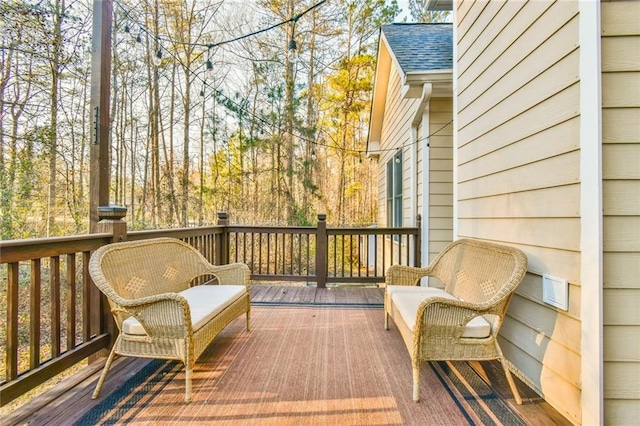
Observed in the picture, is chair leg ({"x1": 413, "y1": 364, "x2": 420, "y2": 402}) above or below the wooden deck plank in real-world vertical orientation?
above

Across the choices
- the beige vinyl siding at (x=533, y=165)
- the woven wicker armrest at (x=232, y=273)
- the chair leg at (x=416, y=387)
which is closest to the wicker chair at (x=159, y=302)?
the woven wicker armrest at (x=232, y=273)

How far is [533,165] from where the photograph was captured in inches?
72.4

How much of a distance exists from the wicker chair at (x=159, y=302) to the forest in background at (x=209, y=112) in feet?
13.9

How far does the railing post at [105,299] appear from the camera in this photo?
7.25 ft

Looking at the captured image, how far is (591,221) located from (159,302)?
2.39 meters

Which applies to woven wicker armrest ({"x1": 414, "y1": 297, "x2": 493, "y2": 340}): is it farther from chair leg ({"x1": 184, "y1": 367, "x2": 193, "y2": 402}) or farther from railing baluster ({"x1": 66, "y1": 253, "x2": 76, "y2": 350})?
railing baluster ({"x1": 66, "y1": 253, "x2": 76, "y2": 350})

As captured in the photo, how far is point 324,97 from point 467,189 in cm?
782

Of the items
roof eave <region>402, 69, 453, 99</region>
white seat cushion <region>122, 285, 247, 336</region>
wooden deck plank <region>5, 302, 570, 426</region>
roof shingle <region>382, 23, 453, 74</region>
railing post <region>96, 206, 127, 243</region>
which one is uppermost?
roof shingle <region>382, 23, 453, 74</region>

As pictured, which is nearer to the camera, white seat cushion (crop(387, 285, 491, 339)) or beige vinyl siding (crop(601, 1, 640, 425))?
beige vinyl siding (crop(601, 1, 640, 425))

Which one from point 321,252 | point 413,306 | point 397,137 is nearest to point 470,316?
point 413,306

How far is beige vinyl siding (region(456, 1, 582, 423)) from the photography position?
1.54 metres

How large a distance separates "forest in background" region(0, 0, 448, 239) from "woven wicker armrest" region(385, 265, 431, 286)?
5429mm

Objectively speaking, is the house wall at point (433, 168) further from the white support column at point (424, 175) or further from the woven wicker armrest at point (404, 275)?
the woven wicker armrest at point (404, 275)

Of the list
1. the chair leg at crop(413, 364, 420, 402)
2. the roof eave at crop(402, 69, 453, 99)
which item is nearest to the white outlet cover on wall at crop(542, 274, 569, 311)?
the chair leg at crop(413, 364, 420, 402)
